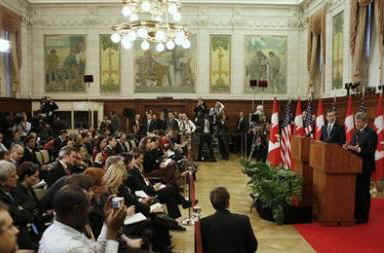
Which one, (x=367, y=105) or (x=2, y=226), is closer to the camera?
(x=2, y=226)

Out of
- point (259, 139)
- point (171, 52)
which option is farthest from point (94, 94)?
point (259, 139)

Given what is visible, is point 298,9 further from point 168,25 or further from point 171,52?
point 168,25

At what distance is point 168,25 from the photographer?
9.70 meters

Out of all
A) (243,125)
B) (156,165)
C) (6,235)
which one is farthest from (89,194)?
(243,125)

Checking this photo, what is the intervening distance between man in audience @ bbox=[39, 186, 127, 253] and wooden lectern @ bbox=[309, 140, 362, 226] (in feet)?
14.5

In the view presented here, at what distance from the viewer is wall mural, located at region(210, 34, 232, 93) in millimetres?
18344

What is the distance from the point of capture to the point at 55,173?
5.55 metres

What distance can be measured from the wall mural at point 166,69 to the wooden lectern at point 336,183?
12.7 metres

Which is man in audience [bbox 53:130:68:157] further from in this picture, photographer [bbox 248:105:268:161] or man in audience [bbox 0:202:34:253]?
man in audience [bbox 0:202:34:253]

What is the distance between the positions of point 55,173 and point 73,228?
3.43m

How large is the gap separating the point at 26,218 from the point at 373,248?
4350 mm

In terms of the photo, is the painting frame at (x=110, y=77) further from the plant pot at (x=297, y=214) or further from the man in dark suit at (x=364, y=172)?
the man in dark suit at (x=364, y=172)

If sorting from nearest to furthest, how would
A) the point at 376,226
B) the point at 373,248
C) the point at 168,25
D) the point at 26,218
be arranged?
the point at 26,218 < the point at 373,248 < the point at 376,226 < the point at 168,25

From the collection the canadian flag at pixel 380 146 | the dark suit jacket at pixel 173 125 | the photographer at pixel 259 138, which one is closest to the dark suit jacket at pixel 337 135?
the canadian flag at pixel 380 146
